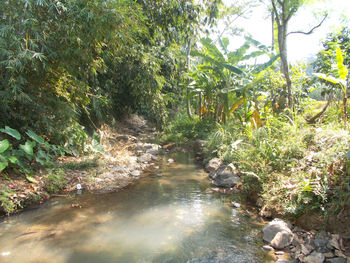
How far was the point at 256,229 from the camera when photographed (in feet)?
9.14

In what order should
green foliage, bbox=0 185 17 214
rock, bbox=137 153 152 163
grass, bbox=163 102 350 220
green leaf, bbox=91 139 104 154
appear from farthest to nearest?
rock, bbox=137 153 152 163, green leaf, bbox=91 139 104 154, green foliage, bbox=0 185 17 214, grass, bbox=163 102 350 220

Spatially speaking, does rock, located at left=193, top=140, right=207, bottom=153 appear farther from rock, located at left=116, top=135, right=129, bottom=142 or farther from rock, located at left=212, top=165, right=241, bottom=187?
rock, located at left=116, top=135, right=129, bottom=142

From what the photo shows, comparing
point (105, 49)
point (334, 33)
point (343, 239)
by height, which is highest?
point (334, 33)

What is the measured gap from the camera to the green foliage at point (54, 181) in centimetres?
367

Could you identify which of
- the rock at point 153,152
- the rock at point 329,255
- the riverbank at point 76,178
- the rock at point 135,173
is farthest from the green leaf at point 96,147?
the rock at point 329,255

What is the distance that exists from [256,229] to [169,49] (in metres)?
6.51

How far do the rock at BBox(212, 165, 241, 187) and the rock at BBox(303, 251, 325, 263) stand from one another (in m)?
2.07

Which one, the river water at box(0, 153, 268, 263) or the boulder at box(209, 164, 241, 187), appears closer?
the river water at box(0, 153, 268, 263)

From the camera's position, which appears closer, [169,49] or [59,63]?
[59,63]

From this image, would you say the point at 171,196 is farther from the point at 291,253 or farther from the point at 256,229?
the point at 291,253

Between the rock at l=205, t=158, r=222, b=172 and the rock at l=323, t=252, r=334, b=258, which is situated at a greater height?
the rock at l=205, t=158, r=222, b=172

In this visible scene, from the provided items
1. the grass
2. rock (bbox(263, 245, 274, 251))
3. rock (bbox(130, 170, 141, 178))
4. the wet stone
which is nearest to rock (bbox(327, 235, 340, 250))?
the wet stone

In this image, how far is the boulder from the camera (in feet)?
13.9

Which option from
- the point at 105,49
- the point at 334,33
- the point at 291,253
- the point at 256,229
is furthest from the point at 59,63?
the point at 334,33
